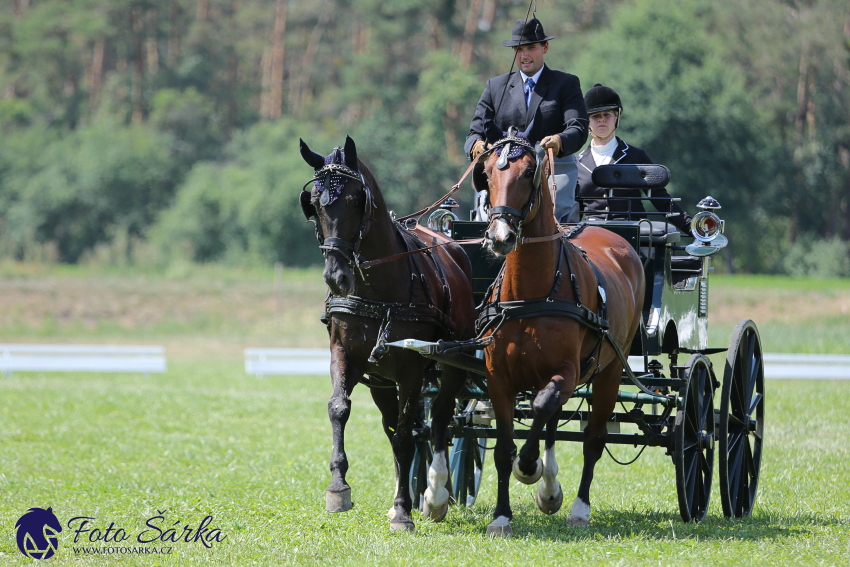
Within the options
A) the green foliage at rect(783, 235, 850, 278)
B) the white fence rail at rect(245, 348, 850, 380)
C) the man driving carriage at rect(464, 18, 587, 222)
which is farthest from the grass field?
the green foliage at rect(783, 235, 850, 278)

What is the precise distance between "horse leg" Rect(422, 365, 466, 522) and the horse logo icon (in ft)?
7.41

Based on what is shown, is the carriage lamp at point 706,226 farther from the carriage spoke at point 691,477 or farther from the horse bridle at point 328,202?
the horse bridle at point 328,202

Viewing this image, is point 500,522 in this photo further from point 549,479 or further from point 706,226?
point 706,226

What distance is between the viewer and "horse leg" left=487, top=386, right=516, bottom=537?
5691mm

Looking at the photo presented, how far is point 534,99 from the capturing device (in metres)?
6.99

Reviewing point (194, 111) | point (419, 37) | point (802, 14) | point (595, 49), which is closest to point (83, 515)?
point (595, 49)

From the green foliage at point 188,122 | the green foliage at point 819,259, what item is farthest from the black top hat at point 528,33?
the green foliage at point 188,122

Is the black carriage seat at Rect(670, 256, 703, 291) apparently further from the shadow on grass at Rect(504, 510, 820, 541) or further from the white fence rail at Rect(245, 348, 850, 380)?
the white fence rail at Rect(245, 348, 850, 380)

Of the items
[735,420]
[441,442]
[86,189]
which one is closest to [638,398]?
[735,420]

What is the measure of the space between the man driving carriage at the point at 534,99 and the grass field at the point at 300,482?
2.60 meters

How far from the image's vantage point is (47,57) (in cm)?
5247

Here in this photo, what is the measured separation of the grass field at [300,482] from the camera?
554cm

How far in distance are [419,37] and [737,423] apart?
139 feet

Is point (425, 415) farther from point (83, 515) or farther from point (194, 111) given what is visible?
point (194, 111)
